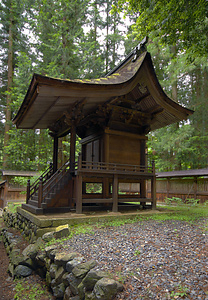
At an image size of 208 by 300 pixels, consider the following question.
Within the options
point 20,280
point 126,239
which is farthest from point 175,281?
point 20,280

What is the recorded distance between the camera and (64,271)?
13.4ft

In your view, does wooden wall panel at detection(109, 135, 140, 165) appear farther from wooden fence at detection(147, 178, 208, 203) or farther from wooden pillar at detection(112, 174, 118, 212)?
wooden fence at detection(147, 178, 208, 203)

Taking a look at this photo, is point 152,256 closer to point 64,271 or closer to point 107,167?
point 64,271

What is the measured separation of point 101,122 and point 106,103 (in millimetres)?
868

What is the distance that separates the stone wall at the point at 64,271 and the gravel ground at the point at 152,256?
211 mm

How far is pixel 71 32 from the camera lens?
1709cm

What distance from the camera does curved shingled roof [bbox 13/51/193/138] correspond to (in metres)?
6.78

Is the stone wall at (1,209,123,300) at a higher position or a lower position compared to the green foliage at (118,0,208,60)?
lower

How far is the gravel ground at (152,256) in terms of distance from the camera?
2.95 m

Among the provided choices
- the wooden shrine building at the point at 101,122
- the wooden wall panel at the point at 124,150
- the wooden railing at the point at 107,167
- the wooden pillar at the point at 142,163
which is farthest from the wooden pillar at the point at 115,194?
the wooden pillar at the point at 142,163

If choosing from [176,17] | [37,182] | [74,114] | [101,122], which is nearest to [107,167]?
[101,122]

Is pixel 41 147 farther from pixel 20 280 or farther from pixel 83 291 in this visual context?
pixel 83 291

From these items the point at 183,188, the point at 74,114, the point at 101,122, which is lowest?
the point at 183,188

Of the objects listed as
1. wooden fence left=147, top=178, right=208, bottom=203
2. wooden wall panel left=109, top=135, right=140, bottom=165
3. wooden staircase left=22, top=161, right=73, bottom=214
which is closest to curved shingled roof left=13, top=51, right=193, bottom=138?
wooden wall panel left=109, top=135, right=140, bottom=165
